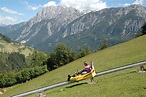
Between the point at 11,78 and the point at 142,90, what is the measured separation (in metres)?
128

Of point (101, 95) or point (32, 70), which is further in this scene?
point (32, 70)

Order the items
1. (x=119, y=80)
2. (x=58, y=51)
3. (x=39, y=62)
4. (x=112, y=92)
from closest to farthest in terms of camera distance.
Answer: (x=112, y=92), (x=119, y=80), (x=58, y=51), (x=39, y=62)

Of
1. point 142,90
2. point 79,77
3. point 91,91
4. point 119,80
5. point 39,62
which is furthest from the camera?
point 39,62

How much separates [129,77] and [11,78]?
122273mm

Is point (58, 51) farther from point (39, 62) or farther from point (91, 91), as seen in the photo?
point (91, 91)

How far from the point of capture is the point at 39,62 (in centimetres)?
14650

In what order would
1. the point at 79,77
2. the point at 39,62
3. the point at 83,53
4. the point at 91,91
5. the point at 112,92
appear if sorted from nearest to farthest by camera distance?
the point at 112,92, the point at 91,91, the point at 79,77, the point at 83,53, the point at 39,62

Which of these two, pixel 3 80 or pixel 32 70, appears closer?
pixel 32 70

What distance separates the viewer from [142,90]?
2062cm

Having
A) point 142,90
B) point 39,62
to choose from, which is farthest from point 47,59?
point 142,90

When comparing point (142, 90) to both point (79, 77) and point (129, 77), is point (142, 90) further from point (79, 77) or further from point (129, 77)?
point (79, 77)

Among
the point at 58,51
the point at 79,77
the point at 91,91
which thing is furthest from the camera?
the point at 58,51

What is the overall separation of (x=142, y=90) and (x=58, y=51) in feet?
354

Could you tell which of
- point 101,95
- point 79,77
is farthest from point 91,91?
point 79,77
